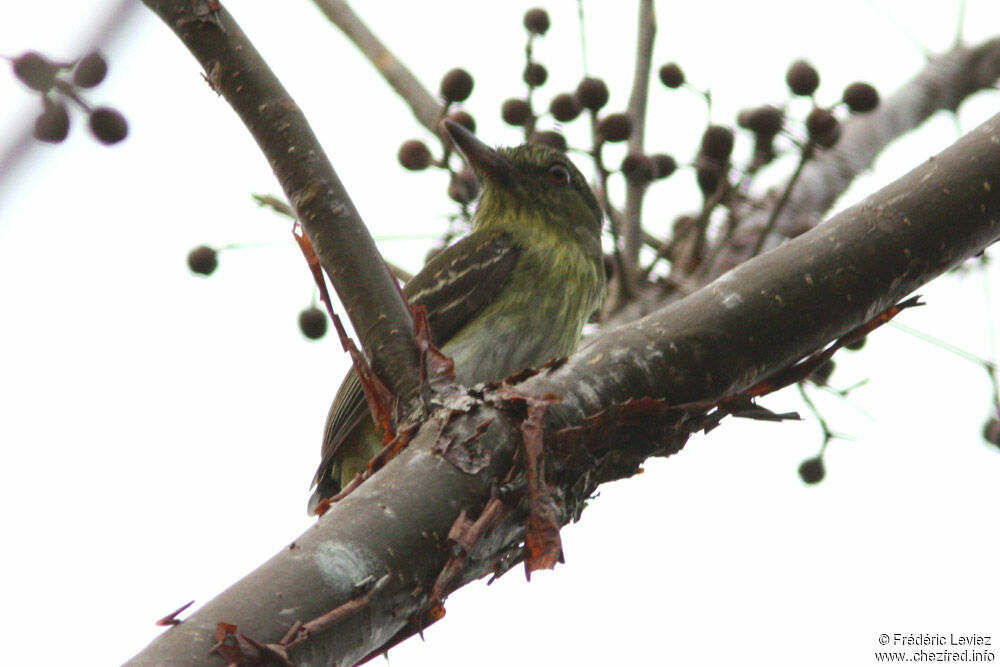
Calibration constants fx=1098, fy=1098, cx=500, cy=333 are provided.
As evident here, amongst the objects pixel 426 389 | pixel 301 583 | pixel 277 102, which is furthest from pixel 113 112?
pixel 301 583

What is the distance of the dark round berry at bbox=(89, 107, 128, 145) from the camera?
345 centimetres

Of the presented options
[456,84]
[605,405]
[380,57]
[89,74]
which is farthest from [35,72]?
[380,57]

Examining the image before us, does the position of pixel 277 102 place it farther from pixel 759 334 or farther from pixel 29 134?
pixel 29 134

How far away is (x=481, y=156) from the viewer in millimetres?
5258

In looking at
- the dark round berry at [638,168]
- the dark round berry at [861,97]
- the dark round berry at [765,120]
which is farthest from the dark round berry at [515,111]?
the dark round berry at [861,97]

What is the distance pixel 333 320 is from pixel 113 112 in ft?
4.58

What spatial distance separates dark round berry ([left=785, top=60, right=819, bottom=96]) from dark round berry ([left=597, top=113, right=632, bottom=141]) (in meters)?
0.66

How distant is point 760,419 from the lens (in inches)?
113

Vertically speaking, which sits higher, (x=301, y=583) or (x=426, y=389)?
(x=426, y=389)

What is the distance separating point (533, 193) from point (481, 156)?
0.41 meters

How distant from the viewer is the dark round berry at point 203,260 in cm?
494

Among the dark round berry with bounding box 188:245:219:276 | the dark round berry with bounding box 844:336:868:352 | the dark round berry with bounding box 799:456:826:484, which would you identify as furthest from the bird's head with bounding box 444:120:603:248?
the dark round berry with bounding box 844:336:868:352

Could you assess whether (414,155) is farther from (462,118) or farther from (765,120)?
(765,120)

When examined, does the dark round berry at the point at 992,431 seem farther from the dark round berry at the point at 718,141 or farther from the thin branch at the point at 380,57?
the thin branch at the point at 380,57
